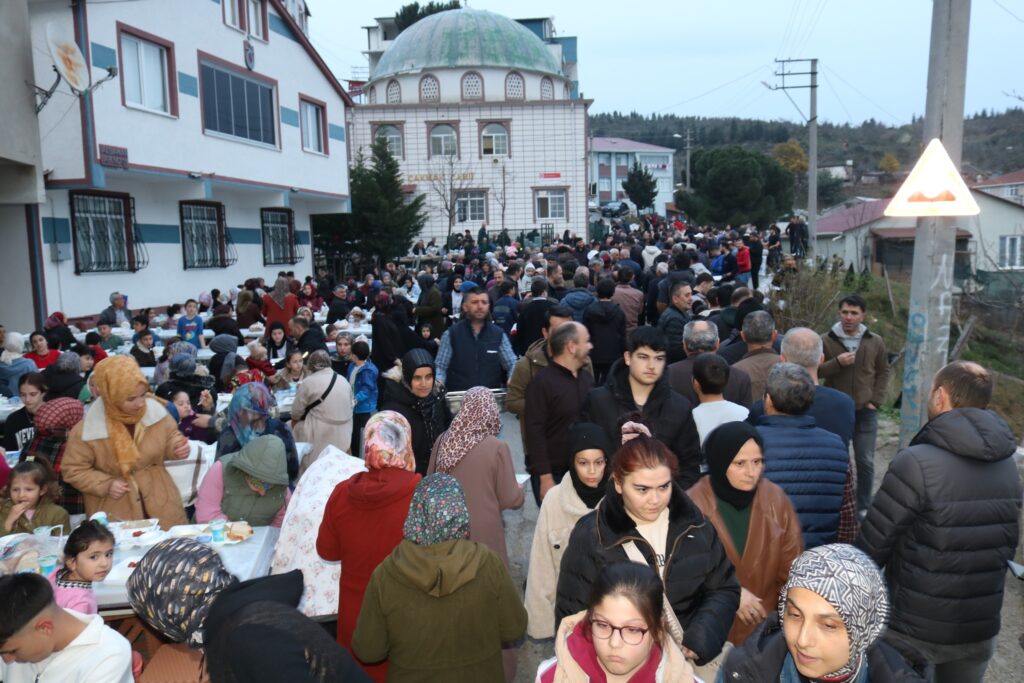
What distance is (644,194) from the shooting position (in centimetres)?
6938

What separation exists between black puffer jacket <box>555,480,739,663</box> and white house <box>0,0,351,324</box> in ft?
45.5

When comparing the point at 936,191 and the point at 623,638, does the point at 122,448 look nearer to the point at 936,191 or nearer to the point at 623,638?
the point at 623,638

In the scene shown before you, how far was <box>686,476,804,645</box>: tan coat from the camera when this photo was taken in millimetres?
3400

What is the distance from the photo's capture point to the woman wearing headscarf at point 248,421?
5289mm

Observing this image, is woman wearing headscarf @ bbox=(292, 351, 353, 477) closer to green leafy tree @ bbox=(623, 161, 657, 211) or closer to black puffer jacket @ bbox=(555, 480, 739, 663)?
black puffer jacket @ bbox=(555, 480, 739, 663)

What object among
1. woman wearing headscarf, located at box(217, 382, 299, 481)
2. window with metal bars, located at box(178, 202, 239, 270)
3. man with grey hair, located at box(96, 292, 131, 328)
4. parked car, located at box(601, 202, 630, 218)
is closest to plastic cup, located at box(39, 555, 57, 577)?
woman wearing headscarf, located at box(217, 382, 299, 481)

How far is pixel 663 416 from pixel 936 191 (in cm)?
232

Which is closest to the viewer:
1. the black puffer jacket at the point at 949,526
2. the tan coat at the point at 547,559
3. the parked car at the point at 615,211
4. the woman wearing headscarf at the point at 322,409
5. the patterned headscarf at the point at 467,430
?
the black puffer jacket at the point at 949,526

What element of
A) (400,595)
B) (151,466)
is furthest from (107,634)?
(151,466)

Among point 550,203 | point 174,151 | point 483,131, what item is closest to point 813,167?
point 174,151

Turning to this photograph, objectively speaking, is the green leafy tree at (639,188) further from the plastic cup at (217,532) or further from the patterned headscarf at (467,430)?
the plastic cup at (217,532)

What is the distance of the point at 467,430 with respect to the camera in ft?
14.5

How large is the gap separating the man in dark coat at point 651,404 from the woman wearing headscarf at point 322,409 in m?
2.53

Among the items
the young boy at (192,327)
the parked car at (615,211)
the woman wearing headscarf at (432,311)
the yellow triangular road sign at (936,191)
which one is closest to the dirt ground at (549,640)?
the yellow triangular road sign at (936,191)
